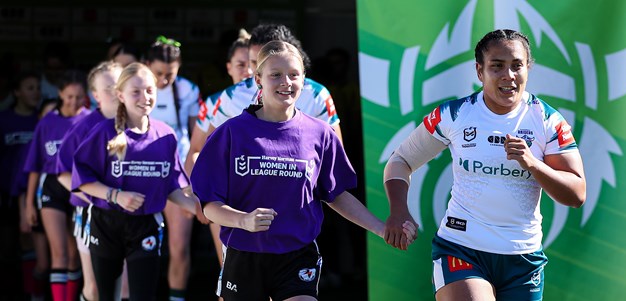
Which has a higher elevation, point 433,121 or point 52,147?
point 433,121

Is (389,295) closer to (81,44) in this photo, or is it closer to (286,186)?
(286,186)

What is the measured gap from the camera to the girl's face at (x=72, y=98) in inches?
273

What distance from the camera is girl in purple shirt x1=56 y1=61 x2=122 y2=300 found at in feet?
19.3

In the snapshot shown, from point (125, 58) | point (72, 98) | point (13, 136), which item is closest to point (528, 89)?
point (125, 58)

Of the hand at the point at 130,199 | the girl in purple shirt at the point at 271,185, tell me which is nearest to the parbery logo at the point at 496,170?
the girl in purple shirt at the point at 271,185

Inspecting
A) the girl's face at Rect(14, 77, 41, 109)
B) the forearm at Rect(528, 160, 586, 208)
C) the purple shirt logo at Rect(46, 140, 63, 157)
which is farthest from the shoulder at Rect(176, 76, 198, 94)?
the forearm at Rect(528, 160, 586, 208)

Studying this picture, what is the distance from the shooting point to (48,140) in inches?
278

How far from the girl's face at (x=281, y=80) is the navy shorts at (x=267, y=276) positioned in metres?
0.62

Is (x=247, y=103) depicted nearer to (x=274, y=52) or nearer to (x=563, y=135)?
(x=274, y=52)

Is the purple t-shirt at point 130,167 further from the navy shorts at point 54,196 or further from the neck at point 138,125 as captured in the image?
the navy shorts at point 54,196

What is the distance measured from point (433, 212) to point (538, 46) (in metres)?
1.14

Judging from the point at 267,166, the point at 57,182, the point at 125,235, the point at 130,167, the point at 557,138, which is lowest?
the point at 125,235

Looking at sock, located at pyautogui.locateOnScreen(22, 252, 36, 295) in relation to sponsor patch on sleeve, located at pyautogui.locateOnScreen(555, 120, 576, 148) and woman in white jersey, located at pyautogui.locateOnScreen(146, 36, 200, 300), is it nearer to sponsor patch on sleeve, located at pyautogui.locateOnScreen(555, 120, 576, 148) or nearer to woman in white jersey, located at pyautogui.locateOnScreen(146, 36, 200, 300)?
woman in white jersey, located at pyautogui.locateOnScreen(146, 36, 200, 300)

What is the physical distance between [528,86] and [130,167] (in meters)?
2.30
